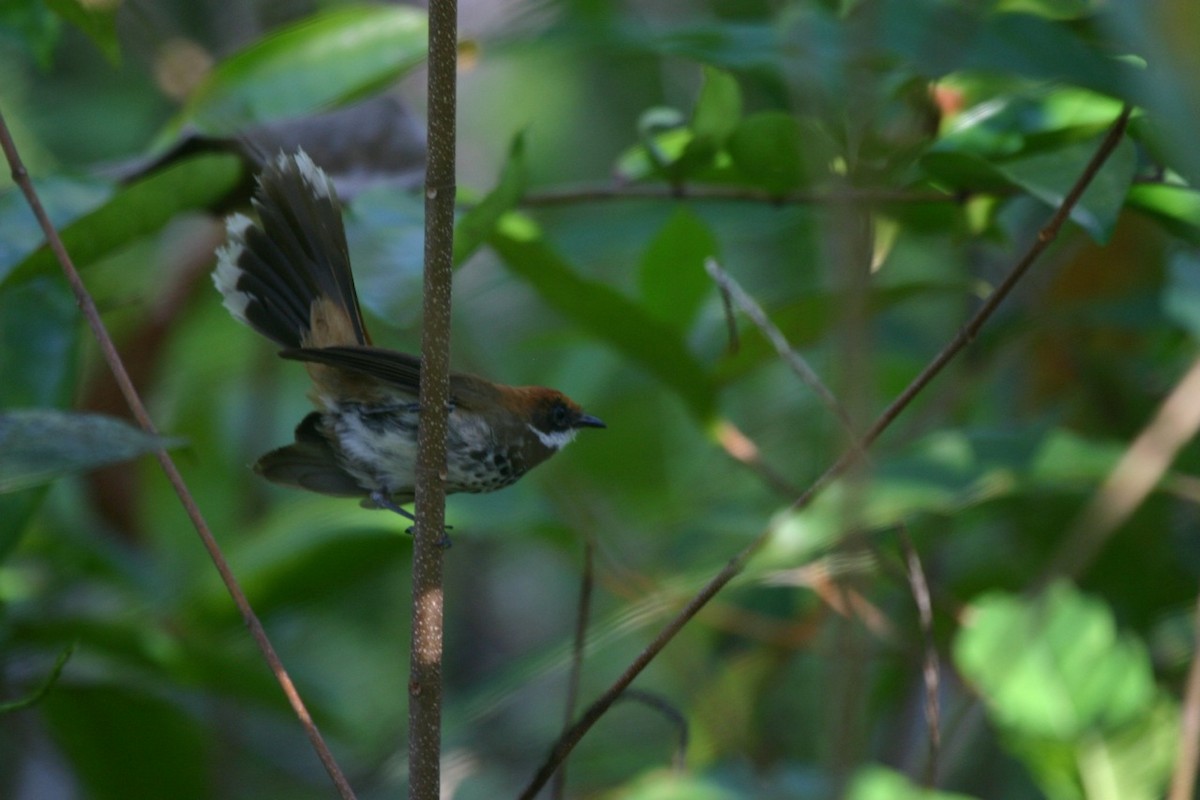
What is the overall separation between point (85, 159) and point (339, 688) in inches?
117

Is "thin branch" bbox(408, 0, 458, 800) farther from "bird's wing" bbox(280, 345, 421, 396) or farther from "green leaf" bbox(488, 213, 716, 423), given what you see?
"green leaf" bbox(488, 213, 716, 423)

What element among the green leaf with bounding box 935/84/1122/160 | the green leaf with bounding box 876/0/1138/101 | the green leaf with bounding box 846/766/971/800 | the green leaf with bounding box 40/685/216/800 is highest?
the green leaf with bounding box 876/0/1138/101

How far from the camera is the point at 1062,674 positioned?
2.61 meters

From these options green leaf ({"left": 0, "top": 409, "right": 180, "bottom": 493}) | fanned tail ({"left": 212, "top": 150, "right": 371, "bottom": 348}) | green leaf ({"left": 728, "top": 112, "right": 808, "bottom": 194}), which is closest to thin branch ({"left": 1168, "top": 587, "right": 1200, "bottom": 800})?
green leaf ({"left": 728, "top": 112, "right": 808, "bottom": 194})

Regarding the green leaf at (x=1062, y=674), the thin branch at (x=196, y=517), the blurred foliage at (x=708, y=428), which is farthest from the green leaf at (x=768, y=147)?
the thin branch at (x=196, y=517)

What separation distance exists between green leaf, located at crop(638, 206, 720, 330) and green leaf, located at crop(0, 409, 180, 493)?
160cm

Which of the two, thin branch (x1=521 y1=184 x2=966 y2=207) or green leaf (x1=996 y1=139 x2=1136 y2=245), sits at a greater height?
green leaf (x1=996 y1=139 x2=1136 y2=245)

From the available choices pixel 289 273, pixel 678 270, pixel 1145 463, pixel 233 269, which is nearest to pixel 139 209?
pixel 233 269

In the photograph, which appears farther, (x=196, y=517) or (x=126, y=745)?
(x=126, y=745)

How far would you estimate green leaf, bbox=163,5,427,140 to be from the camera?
2.81 meters

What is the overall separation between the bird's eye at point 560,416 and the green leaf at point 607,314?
0.21 meters

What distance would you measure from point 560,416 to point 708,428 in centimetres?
36

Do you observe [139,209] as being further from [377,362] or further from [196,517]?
[196,517]

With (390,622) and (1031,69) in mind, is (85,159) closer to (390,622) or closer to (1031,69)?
(390,622)
